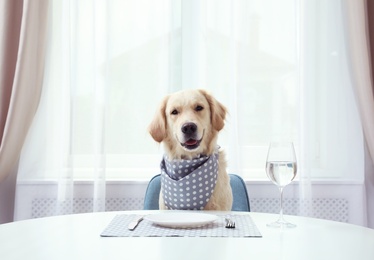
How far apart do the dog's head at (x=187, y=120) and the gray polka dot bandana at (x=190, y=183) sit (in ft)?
0.25

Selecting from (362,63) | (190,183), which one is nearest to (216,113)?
(190,183)

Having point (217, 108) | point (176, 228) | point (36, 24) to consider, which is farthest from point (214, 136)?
point (36, 24)

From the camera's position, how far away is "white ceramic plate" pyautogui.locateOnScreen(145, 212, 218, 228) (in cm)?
110

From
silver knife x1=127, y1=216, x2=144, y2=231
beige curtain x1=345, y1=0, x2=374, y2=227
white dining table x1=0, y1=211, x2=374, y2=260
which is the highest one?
beige curtain x1=345, y1=0, x2=374, y2=227

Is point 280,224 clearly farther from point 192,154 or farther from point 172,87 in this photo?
point 172,87

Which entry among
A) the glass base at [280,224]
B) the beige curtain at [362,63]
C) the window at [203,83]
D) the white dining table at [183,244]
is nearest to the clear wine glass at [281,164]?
the glass base at [280,224]

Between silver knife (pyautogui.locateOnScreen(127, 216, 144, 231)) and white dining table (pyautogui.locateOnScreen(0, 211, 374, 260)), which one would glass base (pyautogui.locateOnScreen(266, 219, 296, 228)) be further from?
silver knife (pyautogui.locateOnScreen(127, 216, 144, 231))

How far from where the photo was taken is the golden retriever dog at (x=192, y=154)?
1.61 metres

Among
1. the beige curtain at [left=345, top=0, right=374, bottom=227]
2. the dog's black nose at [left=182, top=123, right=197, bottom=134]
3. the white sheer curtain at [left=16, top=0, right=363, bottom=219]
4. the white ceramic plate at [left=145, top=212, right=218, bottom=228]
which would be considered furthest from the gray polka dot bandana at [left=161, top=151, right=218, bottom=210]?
the beige curtain at [left=345, top=0, right=374, bottom=227]

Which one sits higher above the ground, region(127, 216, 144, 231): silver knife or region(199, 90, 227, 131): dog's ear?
region(199, 90, 227, 131): dog's ear

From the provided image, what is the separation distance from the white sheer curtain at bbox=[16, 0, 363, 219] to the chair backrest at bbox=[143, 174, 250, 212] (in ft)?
2.07

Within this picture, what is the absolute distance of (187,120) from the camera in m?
1.68

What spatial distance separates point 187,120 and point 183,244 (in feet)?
2.57

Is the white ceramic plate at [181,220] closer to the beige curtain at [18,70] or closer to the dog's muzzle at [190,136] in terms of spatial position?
the dog's muzzle at [190,136]
